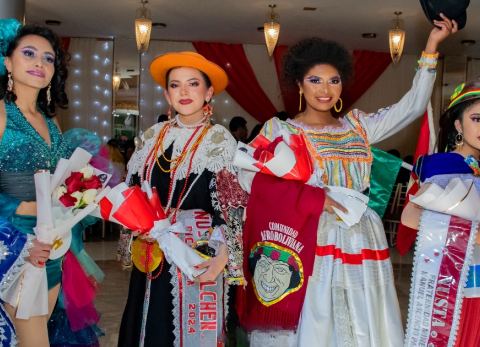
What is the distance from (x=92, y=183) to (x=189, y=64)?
681 mm

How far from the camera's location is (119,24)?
10094mm

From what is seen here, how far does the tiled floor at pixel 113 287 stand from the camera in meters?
4.53

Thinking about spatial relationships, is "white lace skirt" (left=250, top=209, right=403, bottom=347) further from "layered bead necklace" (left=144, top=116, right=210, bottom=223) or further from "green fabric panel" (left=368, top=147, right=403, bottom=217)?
"layered bead necklace" (left=144, top=116, right=210, bottom=223)

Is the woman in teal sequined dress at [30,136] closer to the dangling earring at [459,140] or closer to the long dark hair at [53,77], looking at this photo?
the long dark hair at [53,77]

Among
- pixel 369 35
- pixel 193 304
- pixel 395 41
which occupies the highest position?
pixel 369 35

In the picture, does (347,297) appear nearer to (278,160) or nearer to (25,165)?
(278,160)

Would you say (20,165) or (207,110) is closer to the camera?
(20,165)

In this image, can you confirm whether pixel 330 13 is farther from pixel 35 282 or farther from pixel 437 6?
pixel 35 282

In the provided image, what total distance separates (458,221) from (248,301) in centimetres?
97

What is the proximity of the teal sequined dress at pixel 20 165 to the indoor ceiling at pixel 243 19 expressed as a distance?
19.8ft

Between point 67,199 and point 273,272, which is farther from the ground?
point 67,199

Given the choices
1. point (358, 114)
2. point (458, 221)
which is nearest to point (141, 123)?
point (358, 114)

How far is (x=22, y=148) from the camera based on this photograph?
254 centimetres

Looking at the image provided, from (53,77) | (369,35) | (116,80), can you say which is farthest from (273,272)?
(116,80)
